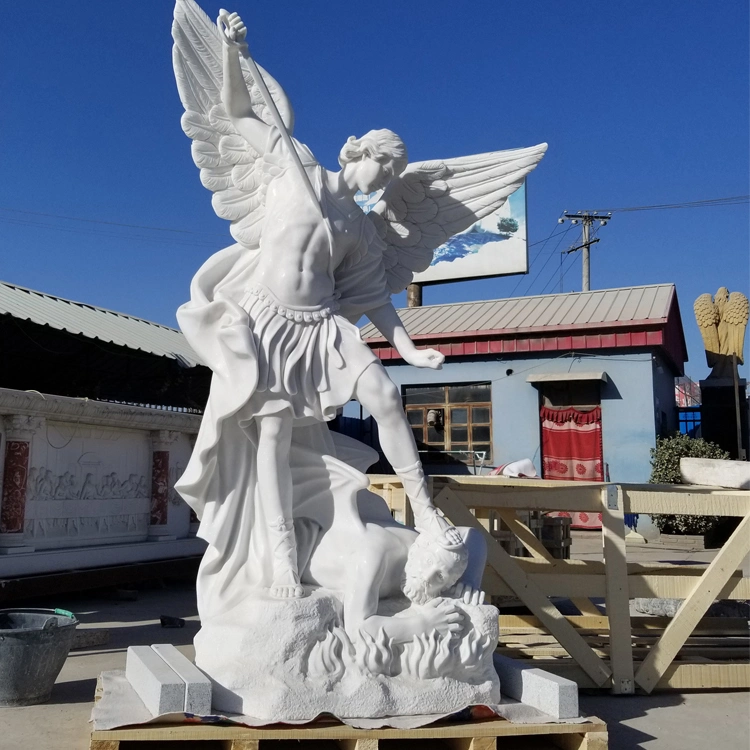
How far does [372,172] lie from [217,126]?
2.69ft

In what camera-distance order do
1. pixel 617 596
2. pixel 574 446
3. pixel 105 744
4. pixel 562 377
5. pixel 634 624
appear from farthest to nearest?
pixel 574 446 < pixel 562 377 < pixel 634 624 < pixel 617 596 < pixel 105 744

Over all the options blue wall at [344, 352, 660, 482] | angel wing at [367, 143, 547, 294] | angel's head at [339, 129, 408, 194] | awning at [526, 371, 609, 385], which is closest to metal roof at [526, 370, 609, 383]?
awning at [526, 371, 609, 385]

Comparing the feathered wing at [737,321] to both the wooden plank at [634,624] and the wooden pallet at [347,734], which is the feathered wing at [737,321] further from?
the wooden pallet at [347,734]

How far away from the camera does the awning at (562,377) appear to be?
1356 cm

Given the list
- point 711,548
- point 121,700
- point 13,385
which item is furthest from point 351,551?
point 711,548

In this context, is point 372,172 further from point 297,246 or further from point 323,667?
point 323,667

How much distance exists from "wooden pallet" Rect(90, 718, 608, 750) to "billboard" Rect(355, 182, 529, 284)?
45.4 feet

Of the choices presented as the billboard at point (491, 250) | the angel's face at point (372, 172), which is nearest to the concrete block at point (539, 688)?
the angel's face at point (372, 172)

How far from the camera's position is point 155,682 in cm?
275

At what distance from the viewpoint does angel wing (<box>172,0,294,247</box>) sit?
366 cm

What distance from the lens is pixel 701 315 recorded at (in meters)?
15.8

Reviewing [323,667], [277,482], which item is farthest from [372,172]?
[323,667]

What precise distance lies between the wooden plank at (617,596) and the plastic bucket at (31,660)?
274cm

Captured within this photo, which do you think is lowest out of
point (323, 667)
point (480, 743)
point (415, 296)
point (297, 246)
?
point (480, 743)
